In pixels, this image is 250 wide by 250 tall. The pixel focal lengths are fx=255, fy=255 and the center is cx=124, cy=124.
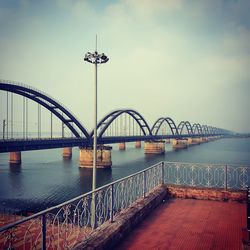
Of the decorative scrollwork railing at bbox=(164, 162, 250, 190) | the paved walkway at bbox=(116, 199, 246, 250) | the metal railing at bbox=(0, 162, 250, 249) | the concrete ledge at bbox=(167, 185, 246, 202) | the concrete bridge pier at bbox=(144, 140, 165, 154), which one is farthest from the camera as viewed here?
the concrete bridge pier at bbox=(144, 140, 165, 154)

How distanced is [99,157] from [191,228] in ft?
149

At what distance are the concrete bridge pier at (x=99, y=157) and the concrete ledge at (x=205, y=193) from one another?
41.5 meters

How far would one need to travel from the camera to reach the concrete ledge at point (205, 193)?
910 cm

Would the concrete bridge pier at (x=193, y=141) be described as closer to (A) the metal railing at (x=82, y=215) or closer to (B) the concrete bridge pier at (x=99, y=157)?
(B) the concrete bridge pier at (x=99, y=157)

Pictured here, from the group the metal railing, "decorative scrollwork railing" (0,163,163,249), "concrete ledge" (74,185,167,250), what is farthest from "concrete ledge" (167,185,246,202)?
"concrete ledge" (74,185,167,250)

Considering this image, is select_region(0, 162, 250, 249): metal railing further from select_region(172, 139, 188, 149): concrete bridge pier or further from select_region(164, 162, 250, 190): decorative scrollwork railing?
select_region(172, 139, 188, 149): concrete bridge pier

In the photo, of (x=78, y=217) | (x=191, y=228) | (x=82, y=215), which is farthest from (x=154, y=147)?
(x=78, y=217)

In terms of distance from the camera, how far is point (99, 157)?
5125cm

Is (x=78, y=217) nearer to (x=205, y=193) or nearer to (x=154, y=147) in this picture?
(x=205, y=193)

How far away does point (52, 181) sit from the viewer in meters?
37.8

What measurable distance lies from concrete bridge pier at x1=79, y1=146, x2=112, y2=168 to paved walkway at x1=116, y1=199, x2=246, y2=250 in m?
42.4

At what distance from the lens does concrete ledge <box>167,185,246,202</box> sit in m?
9.10

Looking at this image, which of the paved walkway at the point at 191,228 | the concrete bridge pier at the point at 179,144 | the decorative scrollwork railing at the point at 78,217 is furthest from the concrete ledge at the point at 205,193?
the concrete bridge pier at the point at 179,144

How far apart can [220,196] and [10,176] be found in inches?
1581
